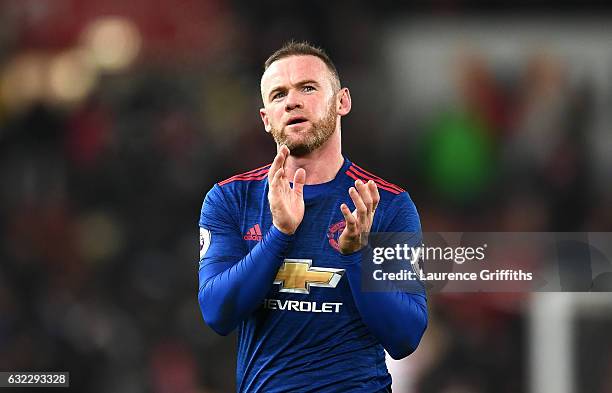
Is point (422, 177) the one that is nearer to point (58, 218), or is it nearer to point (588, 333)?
point (588, 333)

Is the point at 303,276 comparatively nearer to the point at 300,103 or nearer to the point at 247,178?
the point at 247,178

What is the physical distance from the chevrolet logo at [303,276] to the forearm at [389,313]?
11 centimetres

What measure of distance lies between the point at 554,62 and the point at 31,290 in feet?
14.7

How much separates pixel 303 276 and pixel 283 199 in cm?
27

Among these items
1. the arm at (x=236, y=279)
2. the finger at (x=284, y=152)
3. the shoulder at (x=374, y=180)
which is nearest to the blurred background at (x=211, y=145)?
the shoulder at (x=374, y=180)

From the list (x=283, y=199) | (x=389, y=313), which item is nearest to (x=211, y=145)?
(x=283, y=199)

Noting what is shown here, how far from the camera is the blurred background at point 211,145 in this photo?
5652 millimetres

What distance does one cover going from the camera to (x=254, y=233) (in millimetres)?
2434

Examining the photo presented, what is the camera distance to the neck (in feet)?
8.14

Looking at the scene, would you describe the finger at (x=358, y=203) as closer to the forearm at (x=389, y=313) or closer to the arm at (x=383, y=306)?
the arm at (x=383, y=306)

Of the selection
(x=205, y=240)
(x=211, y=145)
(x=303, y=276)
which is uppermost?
(x=211, y=145)

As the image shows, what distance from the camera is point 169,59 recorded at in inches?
262

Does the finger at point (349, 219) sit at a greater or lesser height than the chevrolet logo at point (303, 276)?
greater

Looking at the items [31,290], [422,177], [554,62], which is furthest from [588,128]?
[31,290]
